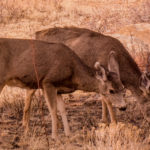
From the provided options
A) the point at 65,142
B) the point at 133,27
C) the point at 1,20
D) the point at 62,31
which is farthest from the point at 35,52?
the point at 1,20

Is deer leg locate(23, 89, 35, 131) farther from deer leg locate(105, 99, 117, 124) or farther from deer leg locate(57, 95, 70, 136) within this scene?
deer leg locate(105, 99, 117, 124)

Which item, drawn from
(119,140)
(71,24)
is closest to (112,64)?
(119,140)

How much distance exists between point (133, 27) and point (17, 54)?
8.98m

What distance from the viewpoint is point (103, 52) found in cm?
1195

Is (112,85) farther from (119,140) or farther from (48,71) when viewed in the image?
(119,140)

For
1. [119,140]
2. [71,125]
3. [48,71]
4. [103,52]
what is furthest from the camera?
[103,52]

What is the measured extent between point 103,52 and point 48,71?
222 centimetres

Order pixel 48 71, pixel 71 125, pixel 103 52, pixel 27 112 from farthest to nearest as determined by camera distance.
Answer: pixel 103 52 → pixel 71 125 → pixel 27 112 → pixel 48 71

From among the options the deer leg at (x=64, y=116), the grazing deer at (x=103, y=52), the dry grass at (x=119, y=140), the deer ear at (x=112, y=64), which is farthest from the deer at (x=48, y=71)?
the dry grass at (x=119, y=140)

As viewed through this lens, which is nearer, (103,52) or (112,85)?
(112,85)

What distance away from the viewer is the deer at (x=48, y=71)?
10.1m

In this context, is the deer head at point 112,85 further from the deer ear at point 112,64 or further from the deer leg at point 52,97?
the deer leg at point 52,97

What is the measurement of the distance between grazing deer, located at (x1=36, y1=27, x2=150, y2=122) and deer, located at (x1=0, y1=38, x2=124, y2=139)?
49 centimetres

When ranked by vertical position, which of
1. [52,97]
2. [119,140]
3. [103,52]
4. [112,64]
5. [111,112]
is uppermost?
[103,52]
